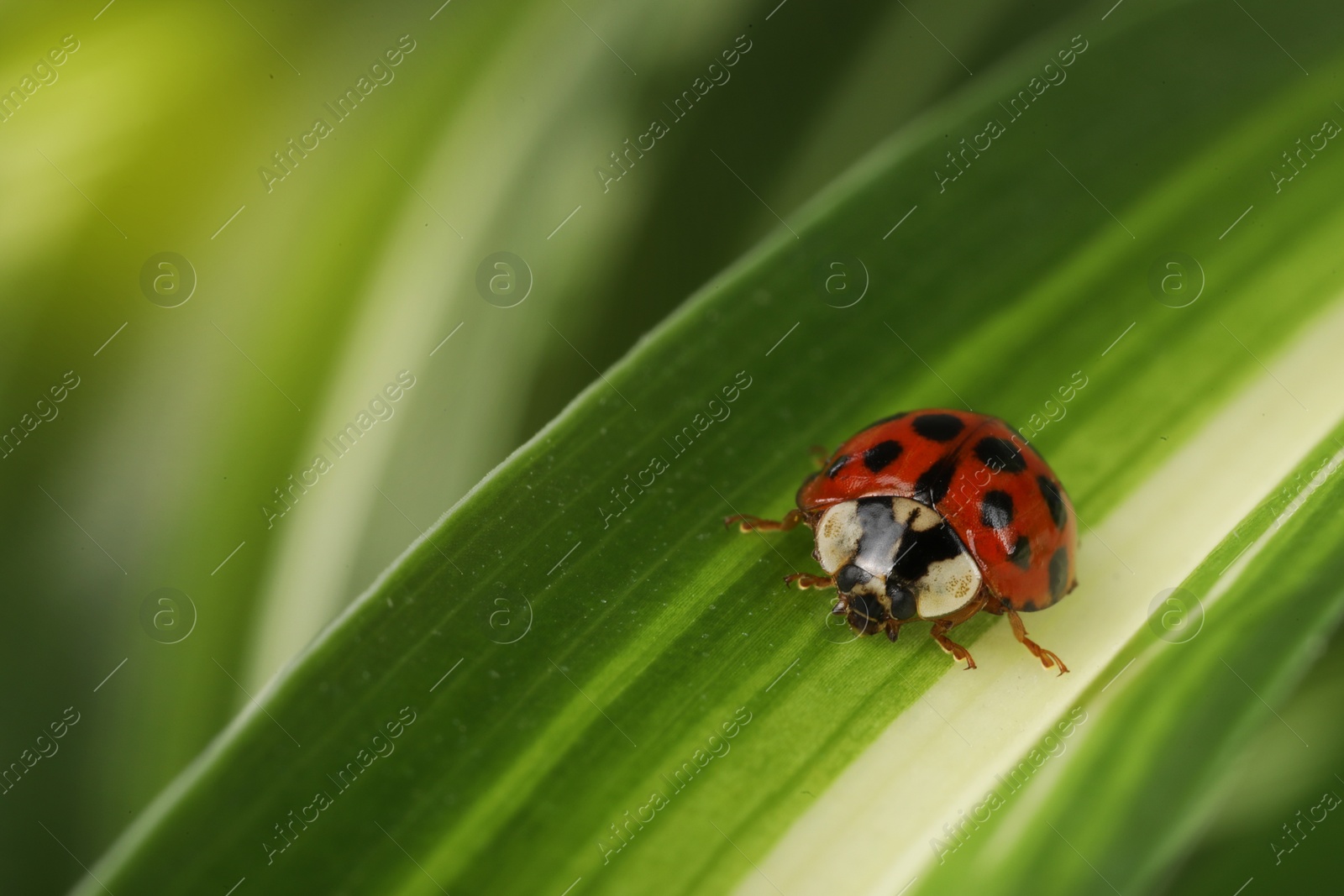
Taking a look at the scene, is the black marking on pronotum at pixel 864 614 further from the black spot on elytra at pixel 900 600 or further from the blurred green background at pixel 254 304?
the blurred green background at pixel 254 304

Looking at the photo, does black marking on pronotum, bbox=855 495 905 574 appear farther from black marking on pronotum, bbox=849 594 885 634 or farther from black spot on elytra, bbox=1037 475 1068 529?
black spot on elytra, bbox=1037 475 1068 529

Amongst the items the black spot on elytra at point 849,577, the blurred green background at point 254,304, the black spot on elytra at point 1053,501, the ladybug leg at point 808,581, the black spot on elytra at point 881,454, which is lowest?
the black spot on elytra at point 1053,501

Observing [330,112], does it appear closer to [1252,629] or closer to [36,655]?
[36,655]

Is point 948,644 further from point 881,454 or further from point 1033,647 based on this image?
point 881,454

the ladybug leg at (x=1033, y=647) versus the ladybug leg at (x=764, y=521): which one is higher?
the ladybug leg at (x=764, y=521)

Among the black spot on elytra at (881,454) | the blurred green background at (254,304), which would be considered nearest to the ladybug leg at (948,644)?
the black spot on elytra at (881,454)

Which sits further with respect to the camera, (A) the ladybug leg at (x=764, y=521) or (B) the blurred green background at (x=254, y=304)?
(B) the blurred green background at (x=254, y=304)
